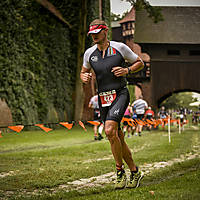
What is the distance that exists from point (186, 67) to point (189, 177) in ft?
86.2

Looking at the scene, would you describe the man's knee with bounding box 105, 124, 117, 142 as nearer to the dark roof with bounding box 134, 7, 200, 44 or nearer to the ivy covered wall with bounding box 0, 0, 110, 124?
the ivy covered wall with bounding box 0, 0, 110, 124

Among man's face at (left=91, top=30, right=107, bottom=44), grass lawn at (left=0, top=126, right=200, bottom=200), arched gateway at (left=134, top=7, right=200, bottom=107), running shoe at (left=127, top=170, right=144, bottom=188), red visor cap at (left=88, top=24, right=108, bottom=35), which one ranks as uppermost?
arched gateway at (left=134, top=7, right=200, bottom=107)

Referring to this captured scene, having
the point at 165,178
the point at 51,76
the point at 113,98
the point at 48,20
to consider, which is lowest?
the point at 165,178

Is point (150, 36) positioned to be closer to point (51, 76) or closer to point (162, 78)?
point (162, 78)

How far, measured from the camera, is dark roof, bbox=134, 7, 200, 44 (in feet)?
106

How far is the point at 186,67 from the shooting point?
3072cm

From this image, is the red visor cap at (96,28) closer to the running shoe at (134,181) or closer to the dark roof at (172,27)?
the running shoe at (134,181)

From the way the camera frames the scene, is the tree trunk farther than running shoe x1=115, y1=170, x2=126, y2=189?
Yes

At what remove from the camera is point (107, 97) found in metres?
4.93

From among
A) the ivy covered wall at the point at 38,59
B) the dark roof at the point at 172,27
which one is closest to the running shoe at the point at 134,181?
the ivy covered wall at the point at 38,59

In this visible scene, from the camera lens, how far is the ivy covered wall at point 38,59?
1752 cm

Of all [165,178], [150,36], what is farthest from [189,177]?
[150,36]

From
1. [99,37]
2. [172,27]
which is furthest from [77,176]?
[172,27]

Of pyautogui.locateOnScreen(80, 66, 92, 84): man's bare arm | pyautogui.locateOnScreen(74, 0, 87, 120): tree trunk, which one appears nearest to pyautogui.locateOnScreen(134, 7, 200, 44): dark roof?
pyautogui.locateOnScreen(74, 0, 87, 120): tree trunk
